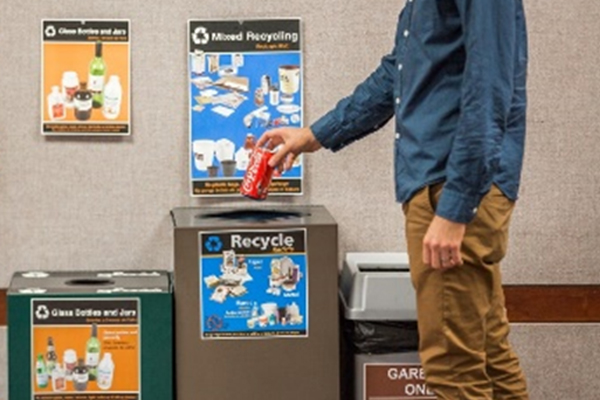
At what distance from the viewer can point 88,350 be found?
8.95ft

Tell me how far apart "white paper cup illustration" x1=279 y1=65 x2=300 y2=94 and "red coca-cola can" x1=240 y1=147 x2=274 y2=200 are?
1.48ft

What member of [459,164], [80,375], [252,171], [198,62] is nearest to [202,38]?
[198,62]

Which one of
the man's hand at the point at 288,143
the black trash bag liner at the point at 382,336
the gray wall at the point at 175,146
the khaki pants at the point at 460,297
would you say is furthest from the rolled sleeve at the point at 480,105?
the gray wall at the point at 175,146

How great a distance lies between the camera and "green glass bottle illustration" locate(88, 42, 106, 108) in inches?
118

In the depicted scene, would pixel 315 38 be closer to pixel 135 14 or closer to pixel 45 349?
pixel 135 14

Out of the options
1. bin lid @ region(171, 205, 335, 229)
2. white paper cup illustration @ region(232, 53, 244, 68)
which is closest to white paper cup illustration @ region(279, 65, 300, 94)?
white paper cup illustration @ region(232, 53, 244, 68)

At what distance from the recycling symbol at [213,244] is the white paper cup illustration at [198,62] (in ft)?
1.85

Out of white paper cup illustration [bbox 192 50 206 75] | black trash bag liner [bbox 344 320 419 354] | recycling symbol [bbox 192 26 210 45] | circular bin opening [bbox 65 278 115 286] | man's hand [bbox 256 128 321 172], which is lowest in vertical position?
black trash bag liner [bbox 344 320 419 354]

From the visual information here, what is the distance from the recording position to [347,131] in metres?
2.45

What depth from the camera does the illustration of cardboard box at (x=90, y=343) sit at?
8.84ft

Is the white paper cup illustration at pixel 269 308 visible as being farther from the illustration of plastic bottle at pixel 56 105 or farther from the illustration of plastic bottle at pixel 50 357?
the illustration of plastic bottle at pixel 56 105

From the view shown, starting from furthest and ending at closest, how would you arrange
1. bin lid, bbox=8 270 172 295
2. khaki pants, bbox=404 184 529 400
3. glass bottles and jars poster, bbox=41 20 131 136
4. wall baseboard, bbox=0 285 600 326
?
wall baseboard, bbox=0 285 600 326 → glass bottles and jars poster, bbox=41 20 131 136 → bin lid, bbox=8 270 172 295 → khaki pants, bbox=404 184 529 400

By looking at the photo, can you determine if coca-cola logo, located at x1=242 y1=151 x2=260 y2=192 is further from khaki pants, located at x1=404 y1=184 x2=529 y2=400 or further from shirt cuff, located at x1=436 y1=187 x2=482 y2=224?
shirt cuff, located at x1=436 y1=187 x2=482 y2=224

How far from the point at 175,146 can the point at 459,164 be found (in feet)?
4.28
